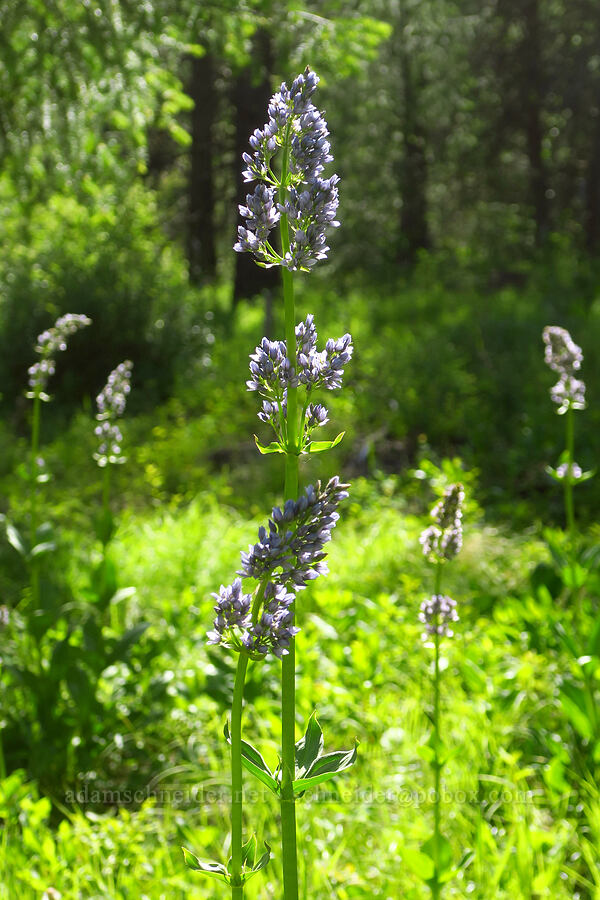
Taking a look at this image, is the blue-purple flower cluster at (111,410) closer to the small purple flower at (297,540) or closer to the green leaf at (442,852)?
the green leaf at (442,852)

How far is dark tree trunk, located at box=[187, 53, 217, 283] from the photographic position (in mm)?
14102

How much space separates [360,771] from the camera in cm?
297

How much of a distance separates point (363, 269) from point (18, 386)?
920 cm

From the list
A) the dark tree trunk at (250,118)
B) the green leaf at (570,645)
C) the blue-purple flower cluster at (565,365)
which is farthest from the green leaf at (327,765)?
the dark tree trunk at (250,118)

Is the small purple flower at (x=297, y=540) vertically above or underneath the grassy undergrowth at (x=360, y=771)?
above

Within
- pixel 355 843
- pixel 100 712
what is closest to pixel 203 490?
pixel 100 712

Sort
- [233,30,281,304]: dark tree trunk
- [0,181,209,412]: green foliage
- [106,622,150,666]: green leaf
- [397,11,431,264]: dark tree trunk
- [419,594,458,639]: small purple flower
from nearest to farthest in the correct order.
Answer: [419,594,458,639]: small purple flower < [106,622,150,666]: green leaf < [0,181,209,412]: green foliage < [233,30,281,304]: dark tree trunk < [397,11,431,264]: dark tree trunk

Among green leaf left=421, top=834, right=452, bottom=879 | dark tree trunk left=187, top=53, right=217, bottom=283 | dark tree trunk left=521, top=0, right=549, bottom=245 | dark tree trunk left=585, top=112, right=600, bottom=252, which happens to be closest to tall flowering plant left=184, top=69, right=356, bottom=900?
green leaf left=421, top=834, right=452, bottom=879

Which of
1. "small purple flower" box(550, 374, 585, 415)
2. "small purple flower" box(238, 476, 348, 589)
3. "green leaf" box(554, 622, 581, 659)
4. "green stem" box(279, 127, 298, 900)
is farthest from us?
"green leaf" box(554, 622, 581, 659)

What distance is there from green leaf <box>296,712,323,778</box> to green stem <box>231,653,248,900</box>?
0.37ft

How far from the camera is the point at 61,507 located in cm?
641

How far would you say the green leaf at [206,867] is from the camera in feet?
4.19

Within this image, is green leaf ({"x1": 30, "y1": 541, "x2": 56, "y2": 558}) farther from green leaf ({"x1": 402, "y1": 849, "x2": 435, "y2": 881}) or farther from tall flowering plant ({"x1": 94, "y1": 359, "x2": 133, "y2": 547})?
green leaf ({"x1": 402, "y1": 849, "x2": 435, "y2": 881})

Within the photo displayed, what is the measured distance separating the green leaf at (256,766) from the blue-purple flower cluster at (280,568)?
180 mm
